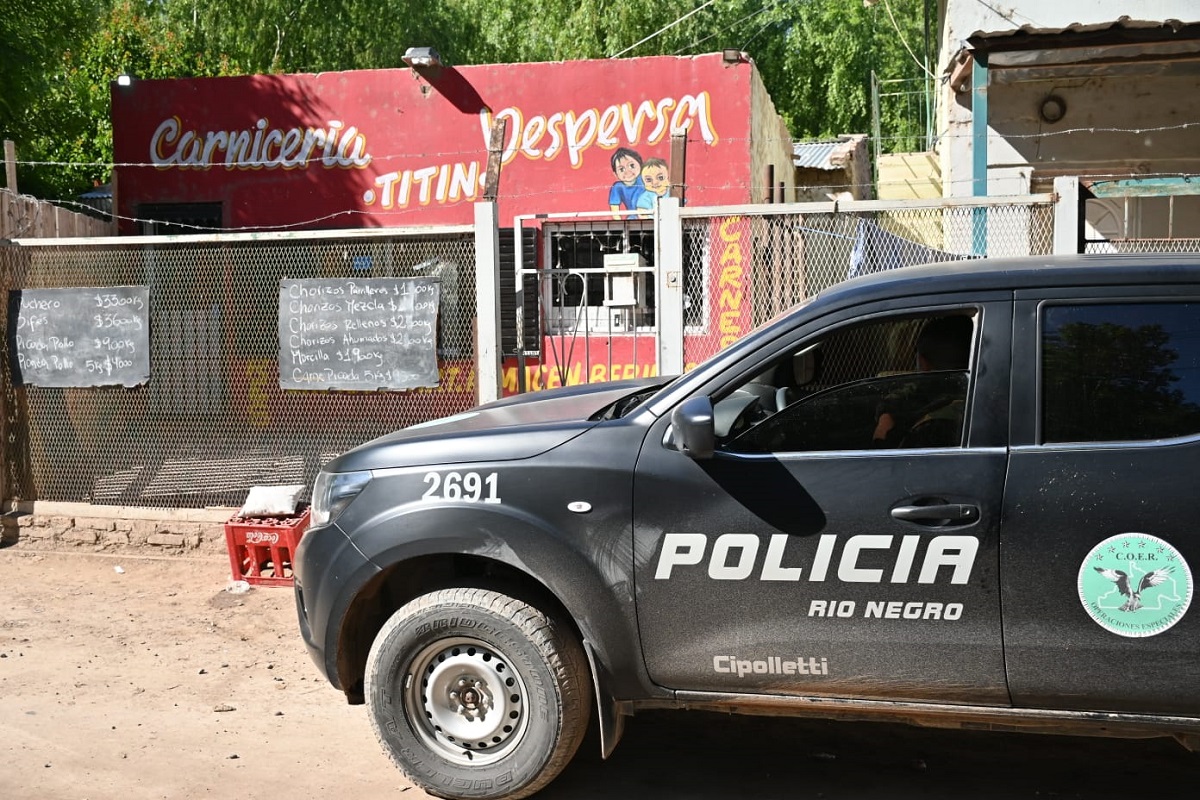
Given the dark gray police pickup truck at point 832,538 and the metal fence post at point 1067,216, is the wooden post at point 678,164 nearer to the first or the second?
the metal fence post at point 1067,216

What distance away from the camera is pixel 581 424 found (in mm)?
4012

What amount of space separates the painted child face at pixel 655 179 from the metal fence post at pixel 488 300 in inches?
267

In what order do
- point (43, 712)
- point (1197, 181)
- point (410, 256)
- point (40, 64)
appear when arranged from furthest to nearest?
point (40, 64) → point (410, 256) → point (1197, 181) → point (43, 712)

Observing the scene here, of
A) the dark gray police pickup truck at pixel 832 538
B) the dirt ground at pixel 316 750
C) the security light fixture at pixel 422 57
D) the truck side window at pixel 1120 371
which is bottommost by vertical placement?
the dirt ground at pixel 316 750

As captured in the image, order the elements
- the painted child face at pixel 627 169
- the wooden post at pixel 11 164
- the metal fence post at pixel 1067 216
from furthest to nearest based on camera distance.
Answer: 1. the painted child face at pixel 627 169
2. the wooden post at pixel 11 164
3. the metal fence post at pixel 1067 216

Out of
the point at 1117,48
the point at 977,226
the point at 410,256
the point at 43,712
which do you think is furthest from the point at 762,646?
the point at 1117,48

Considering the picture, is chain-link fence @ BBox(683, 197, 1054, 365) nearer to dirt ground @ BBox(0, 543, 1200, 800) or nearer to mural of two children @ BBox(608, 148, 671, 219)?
dirt ground @ BBox(0, 543, 1200, 800)

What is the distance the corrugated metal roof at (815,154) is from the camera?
2264 centimetres

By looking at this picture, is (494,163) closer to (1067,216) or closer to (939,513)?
(1067,216)

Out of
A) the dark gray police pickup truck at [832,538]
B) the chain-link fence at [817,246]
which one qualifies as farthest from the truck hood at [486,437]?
the chain-link fence at [817,246]

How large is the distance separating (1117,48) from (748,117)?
4303 millimetres

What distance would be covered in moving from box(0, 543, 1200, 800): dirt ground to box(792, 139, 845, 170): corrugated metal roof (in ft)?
56.9

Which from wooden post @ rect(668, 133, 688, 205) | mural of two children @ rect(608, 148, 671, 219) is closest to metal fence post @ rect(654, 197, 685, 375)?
wooden post @ rect(668, 133, 688, 205)

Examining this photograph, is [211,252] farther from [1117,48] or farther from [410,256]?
[1117,48]
